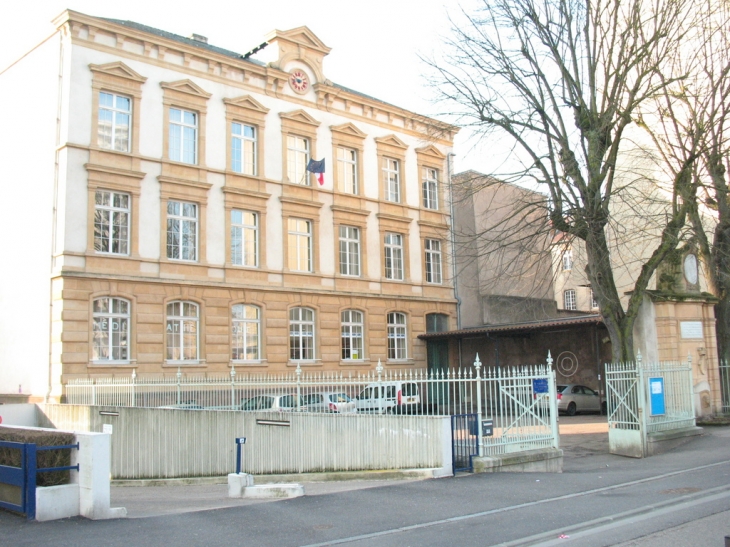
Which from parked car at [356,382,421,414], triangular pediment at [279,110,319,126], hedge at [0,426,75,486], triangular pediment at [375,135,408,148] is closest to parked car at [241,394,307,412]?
parked car at [356,382,421,414]

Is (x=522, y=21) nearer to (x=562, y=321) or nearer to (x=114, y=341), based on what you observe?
(x=562, y=321)

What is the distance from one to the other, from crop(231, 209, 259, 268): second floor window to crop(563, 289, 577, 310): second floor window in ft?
92.0

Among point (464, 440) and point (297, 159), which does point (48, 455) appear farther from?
point (297, 159)

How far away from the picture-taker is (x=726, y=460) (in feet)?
50.6

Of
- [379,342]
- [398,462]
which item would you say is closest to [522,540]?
[398,462]

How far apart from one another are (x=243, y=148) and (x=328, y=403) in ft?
56.4

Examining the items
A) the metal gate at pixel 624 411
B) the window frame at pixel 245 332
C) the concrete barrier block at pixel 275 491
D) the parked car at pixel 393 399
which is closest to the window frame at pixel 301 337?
the window frame at pixel 245 332

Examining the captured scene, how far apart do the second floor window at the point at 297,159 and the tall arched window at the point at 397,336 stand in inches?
297

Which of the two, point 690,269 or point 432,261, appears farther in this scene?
point 432,261

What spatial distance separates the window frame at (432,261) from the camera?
36250mm

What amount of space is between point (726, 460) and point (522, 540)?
8916mm

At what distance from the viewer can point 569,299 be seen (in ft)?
168

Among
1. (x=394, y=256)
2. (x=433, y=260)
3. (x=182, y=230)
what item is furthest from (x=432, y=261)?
(x=182, y=230)

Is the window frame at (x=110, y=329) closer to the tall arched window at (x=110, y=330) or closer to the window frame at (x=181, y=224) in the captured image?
the tall arched window at (x=110, y=330)
